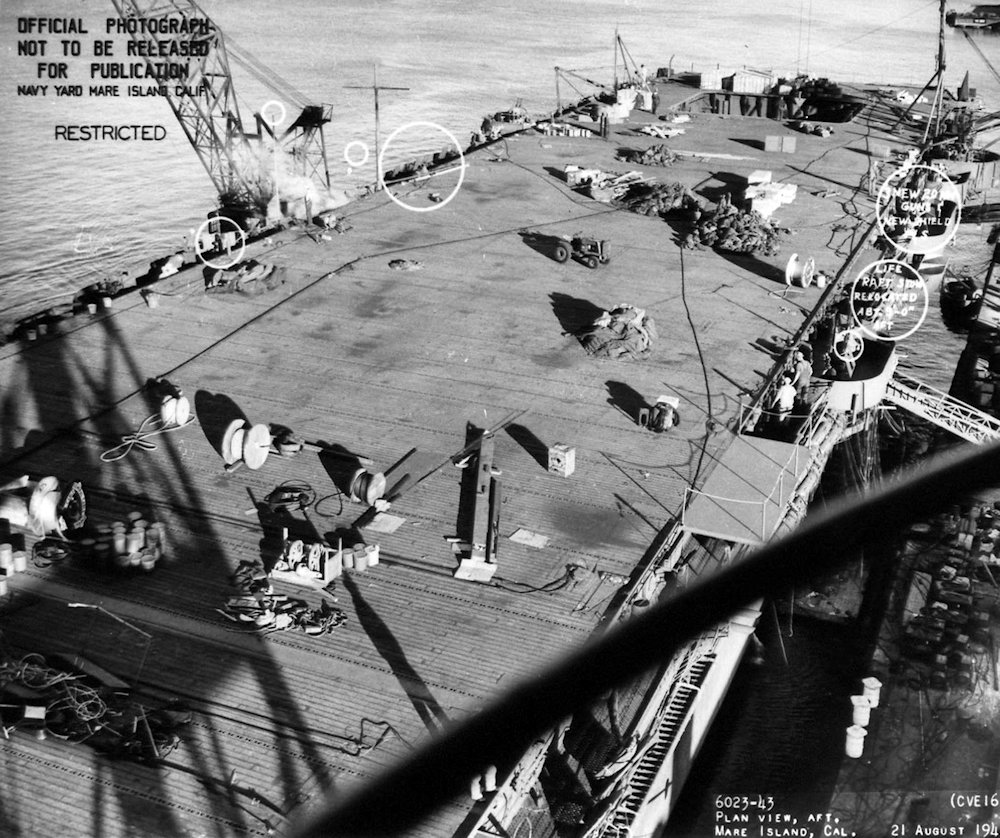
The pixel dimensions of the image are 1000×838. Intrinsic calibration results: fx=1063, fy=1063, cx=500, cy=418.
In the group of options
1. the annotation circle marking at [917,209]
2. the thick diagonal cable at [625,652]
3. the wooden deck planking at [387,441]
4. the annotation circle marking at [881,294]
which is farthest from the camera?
the annotation circle marking at [917,209]

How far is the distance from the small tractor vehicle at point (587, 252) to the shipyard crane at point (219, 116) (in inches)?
1343

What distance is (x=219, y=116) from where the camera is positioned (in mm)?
83000

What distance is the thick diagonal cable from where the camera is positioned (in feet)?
8.54

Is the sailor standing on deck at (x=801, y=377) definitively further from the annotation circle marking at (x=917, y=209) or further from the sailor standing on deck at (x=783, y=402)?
the annotation circle marking at (x=917, y=209)

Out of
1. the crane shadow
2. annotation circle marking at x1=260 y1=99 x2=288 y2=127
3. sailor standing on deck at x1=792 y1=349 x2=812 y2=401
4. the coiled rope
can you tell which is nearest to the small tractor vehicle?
sailor standing on deck at x1=792 y1=349 x2=812 y2=401

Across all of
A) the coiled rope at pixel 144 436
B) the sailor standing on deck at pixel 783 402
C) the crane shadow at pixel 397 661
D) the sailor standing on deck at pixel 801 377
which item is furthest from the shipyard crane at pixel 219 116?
the crane shadow at pixel 397 661

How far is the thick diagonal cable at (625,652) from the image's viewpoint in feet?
8.54

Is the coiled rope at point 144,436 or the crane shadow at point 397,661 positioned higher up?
the coiled rope at point 144,436

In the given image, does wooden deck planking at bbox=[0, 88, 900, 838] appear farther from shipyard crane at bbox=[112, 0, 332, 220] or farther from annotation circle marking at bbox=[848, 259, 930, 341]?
Result: shipyard crane at bbox=[112, 0, 332, 220]

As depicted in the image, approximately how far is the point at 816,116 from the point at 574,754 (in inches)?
3273

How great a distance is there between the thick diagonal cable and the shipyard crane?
75510mm

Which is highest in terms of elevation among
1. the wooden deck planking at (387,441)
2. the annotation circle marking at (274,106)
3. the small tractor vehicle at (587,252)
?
the small tractor vehicle at (587,252)

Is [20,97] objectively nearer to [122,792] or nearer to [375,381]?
[375,381]

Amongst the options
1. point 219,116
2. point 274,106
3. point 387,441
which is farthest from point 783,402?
point 274,106
